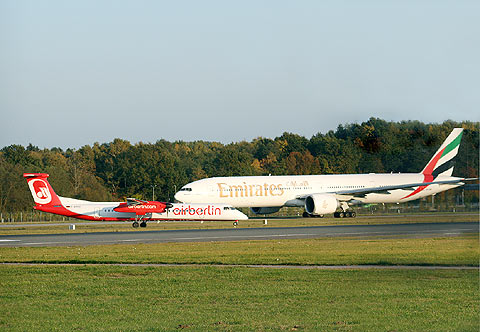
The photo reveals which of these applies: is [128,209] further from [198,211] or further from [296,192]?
[296,192]

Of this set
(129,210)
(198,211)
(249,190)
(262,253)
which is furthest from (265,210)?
(262,253)

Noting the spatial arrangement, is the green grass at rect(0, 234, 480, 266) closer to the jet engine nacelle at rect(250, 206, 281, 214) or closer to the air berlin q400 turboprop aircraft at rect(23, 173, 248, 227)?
the air berlin q400 turboprop aircraft at rect(23, 173, 248, 227)

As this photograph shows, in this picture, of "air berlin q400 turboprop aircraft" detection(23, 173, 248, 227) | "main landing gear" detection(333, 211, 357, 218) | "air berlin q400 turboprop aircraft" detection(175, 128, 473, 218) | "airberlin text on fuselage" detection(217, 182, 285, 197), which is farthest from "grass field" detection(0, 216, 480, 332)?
"main landing gear" detection(333, 211, 357, 218)

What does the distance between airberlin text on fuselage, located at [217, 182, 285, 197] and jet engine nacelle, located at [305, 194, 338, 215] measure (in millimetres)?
4823

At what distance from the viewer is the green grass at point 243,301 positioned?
1830 centimetres

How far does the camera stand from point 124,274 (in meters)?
31.6

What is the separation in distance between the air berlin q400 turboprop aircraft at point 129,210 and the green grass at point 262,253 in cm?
2910

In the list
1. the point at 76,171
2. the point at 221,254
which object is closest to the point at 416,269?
the point at 221,254

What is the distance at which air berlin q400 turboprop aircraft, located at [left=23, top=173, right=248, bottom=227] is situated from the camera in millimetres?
80188

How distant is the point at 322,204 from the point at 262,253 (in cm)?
4748

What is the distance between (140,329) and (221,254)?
23383 mm

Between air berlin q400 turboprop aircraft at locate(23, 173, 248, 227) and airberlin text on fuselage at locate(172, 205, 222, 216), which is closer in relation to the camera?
air berlin q400 turboprop aircraft at locate(23, 173, 248, 227)

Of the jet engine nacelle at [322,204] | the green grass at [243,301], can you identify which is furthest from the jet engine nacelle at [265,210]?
the green grass at [243,301]

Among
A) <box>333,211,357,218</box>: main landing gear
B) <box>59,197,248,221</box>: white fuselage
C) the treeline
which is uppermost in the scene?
the treeline
